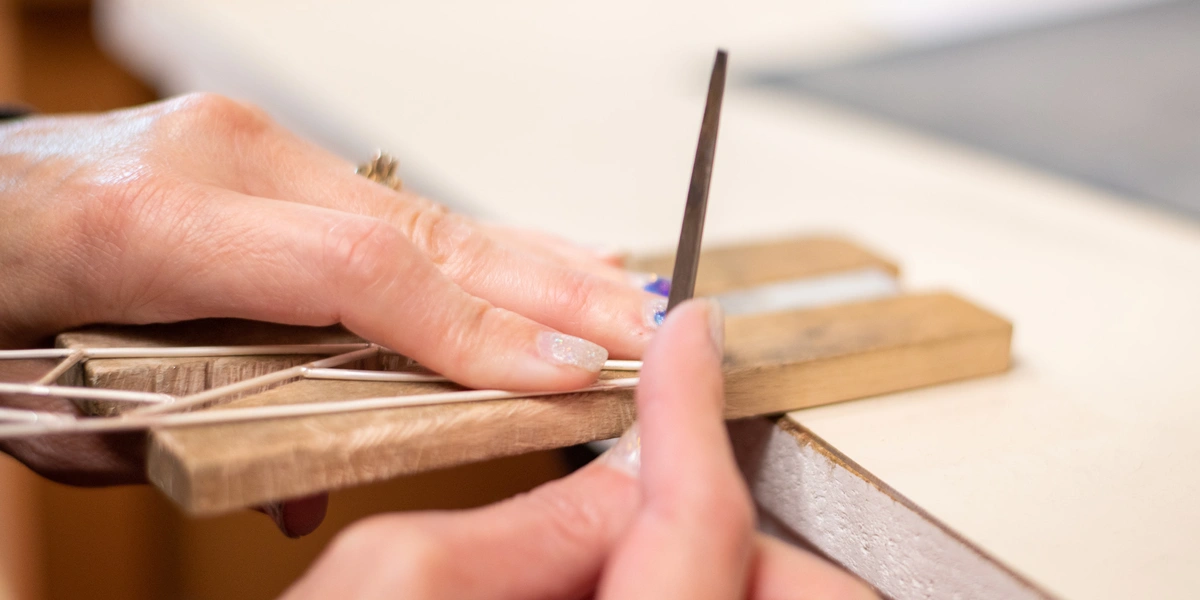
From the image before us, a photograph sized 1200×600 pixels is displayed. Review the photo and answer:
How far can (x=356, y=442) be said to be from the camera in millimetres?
411

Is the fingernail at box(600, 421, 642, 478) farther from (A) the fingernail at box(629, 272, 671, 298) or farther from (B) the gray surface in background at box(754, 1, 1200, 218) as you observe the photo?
(B) the gray surface in background at box(754, 1, 1200, 218)

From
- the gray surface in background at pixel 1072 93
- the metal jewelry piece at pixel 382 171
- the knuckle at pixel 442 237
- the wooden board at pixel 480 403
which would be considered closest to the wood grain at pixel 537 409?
the wooden board at pixel 480 403

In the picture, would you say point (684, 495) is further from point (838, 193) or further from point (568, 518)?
point (838, 193)

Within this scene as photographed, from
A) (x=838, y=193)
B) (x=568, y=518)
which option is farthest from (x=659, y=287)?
(x=838, y=193)

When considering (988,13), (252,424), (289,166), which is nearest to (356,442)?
(252,424)

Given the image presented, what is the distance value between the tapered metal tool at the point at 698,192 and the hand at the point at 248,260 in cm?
4

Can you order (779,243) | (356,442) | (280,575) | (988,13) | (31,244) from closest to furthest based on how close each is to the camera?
(356,442)
(31,244)
(779,243)
(280,575)
(988,13)

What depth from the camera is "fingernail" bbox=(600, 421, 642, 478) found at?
1.44 ft

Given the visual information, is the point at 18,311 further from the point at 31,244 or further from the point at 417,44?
the point at 417,44

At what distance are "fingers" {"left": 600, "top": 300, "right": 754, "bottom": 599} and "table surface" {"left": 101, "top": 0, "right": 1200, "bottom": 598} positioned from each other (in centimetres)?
13

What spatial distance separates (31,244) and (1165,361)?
677 mm

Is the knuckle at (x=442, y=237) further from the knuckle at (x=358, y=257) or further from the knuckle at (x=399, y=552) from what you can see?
the knuckle at (x=399, y=552)

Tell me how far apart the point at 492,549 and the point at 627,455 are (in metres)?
0.09

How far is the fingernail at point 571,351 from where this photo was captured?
47 centimetres
